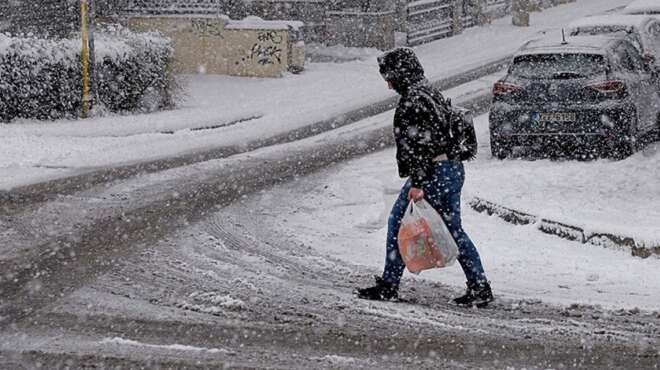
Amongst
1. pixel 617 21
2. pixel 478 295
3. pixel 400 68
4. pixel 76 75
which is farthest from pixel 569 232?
pixel 76 75

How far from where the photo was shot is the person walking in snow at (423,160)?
7.66 meters

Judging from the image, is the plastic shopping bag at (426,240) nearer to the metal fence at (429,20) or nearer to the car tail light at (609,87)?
the car tail light at (609,87)

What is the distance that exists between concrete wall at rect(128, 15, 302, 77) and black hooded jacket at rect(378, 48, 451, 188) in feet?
52.3

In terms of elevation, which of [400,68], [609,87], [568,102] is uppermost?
[400,68]

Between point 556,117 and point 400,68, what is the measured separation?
21.0ft

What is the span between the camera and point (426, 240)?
7.67 metres

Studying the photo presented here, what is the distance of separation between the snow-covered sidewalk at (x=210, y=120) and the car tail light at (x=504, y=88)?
412cm

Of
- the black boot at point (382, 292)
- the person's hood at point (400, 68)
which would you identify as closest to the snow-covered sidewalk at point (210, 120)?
the black boot at point (382, 292)

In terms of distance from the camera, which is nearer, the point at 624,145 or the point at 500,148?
the point at 624,145

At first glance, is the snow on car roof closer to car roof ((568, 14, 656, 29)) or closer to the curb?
car roof ((568, 14, 656, 29))

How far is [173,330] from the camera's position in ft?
23.8

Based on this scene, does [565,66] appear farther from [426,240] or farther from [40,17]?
[40,17]

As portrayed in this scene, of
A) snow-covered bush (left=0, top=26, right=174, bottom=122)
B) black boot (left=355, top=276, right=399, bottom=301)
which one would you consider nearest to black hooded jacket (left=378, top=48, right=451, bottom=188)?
black boot (left=355, top=276, right=399, bottom=301)

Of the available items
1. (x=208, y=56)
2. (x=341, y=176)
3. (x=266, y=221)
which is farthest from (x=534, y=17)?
(x=266, y=221)
